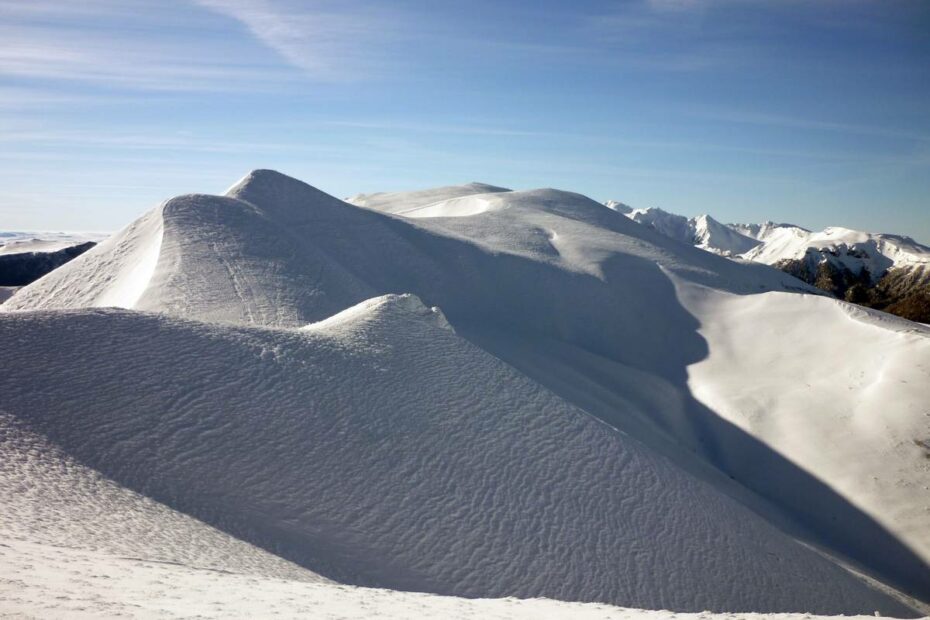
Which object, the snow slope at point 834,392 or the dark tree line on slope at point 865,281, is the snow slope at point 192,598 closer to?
the snow slope at point 834,392

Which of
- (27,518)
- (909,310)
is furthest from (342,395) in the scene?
(909,310)

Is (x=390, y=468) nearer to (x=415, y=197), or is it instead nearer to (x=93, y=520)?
(x=93, y=520)

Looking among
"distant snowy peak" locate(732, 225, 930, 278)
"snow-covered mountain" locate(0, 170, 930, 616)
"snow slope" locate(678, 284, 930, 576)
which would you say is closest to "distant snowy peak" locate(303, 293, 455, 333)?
"snow-covered mountain" locate(0, 170, 930, 616)

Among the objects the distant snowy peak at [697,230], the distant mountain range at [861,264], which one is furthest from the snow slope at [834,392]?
the distant snowy peak at [697,230]

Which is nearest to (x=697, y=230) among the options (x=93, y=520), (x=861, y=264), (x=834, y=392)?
(x=861, y=264)

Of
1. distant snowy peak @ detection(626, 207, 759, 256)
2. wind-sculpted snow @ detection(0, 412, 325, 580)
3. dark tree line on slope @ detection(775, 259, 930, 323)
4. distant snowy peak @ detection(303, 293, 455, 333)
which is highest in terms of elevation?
distant snowy peak @ detection(626, 207, 759, 256)

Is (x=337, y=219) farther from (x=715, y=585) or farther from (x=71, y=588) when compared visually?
(x=71, y=588)

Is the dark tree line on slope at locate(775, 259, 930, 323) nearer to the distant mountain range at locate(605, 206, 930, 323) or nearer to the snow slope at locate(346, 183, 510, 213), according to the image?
the distant mountain range at locate(605, 206, 930, 323)

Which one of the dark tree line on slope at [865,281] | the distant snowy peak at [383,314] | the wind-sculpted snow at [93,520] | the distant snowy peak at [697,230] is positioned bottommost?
the dark tree line on slope at [865,281]
